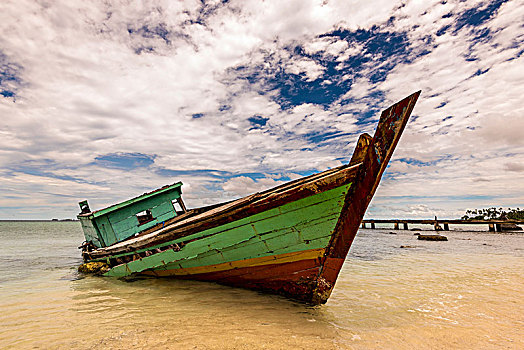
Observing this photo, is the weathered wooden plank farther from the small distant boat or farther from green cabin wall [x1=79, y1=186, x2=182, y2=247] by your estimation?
green cabin wall [x1=79, y1=186, x2=182, y2=247]

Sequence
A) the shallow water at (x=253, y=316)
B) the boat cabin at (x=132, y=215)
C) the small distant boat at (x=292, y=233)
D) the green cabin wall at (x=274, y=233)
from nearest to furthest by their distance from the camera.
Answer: the shallow water at (x=253, y=316) < the small distant boat at (x=292, y=233) < the green cabin wall at (x=274, y=233) < the boat cabin at (x=132, y=215)

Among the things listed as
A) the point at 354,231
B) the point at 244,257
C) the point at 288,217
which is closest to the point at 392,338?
the point at 354,231

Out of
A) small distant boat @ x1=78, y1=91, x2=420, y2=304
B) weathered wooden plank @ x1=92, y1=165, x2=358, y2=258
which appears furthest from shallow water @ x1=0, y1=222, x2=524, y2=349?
weathered wooden plank @ x1=92, y1=165, x2=358, y2=258

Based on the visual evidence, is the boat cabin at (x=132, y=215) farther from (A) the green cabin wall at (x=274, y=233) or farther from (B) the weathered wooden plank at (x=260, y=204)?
(A) the green cabin wall at (x=274, y=233)

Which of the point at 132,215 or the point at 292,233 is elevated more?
the point at 132,215

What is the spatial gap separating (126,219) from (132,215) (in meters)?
0.25

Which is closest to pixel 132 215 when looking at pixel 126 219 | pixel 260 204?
pixel 126 219

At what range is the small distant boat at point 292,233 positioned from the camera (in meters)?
4.68

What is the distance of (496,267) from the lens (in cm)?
1088

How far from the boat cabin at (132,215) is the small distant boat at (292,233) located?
358cm

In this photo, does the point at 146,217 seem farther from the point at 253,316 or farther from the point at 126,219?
the point at 253,316

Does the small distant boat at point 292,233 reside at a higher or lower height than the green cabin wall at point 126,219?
lower

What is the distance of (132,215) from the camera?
1043cm

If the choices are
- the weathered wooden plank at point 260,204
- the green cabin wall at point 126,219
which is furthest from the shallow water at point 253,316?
the green cabin wall at point 126,219
